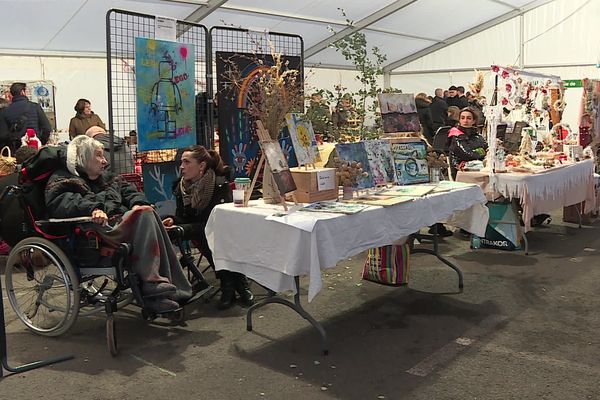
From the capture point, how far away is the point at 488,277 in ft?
14.0

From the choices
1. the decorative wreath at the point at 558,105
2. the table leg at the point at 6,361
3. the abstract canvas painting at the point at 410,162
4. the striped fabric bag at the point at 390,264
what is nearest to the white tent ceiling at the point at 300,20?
the decorative wreath at the point at 558,105

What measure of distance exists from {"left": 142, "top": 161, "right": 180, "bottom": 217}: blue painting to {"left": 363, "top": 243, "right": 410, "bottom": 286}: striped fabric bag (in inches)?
56.2

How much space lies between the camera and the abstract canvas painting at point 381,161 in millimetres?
3547

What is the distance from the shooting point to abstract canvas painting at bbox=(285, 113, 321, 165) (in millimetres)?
3191

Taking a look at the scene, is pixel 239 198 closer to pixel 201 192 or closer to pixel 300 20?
pixel 201 192

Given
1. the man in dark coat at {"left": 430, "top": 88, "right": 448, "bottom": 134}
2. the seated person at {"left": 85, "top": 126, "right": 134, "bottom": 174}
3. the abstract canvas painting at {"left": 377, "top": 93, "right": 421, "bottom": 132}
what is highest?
the man in dark coat at {"left": 430, "top": 88, "right": 448, "bottom": 134}

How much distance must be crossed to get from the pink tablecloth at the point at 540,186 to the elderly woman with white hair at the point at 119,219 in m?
2.73

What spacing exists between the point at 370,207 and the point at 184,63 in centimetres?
191

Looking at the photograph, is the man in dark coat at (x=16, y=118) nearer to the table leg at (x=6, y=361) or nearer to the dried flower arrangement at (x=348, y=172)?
the table leg at (x=6, y=361)

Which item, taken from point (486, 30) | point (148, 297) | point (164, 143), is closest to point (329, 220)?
point (148, 297)

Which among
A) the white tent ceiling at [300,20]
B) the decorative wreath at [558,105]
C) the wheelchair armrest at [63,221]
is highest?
the white tent ceiling at [300,20]

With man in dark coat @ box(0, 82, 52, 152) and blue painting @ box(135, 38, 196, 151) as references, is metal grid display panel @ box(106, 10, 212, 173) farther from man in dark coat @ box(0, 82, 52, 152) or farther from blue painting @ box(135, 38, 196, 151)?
man in dark coat @ box(0, 82, 52, 152)

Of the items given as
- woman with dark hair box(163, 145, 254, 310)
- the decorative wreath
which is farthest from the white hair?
the decorative wreath

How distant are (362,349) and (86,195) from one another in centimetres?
163
